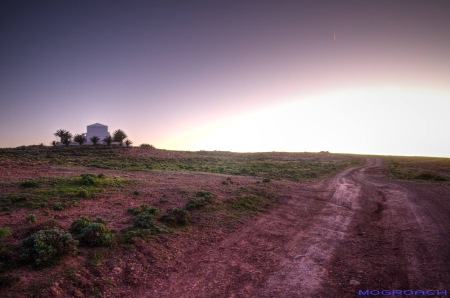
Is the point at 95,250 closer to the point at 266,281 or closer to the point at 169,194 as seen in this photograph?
the point at 266,281

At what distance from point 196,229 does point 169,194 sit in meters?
4.92

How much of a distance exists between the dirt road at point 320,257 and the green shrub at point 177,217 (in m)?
2.02

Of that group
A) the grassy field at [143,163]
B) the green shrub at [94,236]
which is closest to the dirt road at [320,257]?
the green shrub at [94,236]

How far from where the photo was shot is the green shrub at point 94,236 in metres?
7.78

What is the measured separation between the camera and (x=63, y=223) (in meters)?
9.12

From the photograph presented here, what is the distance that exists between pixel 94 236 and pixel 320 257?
734cm

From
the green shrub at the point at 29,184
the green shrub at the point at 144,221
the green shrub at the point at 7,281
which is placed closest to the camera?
the green shrub at the point at 7,281

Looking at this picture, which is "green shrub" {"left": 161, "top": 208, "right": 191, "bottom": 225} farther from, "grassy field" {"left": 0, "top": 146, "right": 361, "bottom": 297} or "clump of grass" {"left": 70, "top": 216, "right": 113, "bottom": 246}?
"clump of grass" {"left": 70, "top": 216, "right": 113, "bottom": 246}

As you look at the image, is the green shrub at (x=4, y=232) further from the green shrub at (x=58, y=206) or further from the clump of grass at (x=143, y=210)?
the clump of grass at (x=143, y=210)

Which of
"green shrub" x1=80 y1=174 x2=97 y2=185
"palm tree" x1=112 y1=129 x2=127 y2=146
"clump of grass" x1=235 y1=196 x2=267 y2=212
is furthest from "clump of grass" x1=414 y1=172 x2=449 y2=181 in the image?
"palm tree" x1=112 y1=129 x2=127 y2=146

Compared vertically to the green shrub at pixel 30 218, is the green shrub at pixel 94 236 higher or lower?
lower

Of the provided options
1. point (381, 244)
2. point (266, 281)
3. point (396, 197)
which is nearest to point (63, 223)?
point (266, 281)

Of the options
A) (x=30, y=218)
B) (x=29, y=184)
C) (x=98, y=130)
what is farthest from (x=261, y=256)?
(x=98, y=130)

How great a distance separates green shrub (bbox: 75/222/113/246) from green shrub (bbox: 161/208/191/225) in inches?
106
